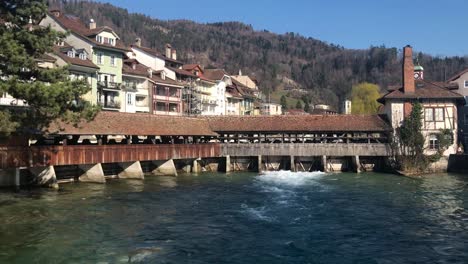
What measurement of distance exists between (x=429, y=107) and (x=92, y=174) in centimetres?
2842

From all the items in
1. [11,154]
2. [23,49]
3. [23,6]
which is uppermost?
[23,6]

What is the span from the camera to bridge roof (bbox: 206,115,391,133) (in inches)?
1631

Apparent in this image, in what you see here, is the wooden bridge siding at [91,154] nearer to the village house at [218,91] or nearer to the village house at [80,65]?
the village house at [80,65]

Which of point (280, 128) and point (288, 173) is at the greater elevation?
point (280, 128)

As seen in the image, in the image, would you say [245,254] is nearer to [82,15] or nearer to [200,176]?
[200,176]

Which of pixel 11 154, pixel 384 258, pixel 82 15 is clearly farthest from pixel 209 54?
pixel 384 258

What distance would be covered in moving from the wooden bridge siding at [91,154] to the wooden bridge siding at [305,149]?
3.42 metres

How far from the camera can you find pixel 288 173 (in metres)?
39.6

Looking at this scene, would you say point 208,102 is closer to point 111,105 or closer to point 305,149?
point 111,105

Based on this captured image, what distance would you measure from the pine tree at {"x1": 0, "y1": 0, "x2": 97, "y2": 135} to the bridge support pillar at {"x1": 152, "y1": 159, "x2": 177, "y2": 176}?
1741cm

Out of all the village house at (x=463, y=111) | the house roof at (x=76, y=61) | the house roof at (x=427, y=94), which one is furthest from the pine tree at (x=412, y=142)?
the house roof at (x=76, y=61)

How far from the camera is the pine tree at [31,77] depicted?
1748cm

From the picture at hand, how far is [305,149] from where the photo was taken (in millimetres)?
41250

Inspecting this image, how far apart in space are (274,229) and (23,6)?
13283 mm
